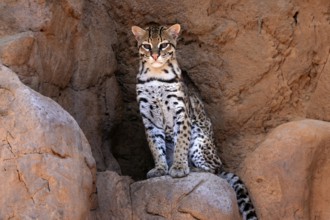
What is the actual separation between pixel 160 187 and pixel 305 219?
1.50m

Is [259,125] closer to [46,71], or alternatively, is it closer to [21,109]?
[46,71]

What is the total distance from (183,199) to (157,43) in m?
1.76

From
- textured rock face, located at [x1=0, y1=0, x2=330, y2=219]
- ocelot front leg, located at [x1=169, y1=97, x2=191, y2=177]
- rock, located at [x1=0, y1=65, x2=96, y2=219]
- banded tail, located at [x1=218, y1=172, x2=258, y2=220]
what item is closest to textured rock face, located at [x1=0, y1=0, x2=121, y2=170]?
textured rock face, located at [x1=0, y1=0, x2=330, y2=219]

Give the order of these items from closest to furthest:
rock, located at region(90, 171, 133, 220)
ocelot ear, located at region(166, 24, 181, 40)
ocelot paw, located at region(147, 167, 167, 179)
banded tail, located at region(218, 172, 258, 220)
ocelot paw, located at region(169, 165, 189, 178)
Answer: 1. rock, located at region(90, 171, 133, 220)
2. ocelot paw, located at region(169, 165, 189, 178)
3. banded tail, located at region(218, 172, 258, 220)
4. ocelot paw, located at region(147, 167, 167, 179)
5. ocelot ear, located at region(166, 24, 181, 40)

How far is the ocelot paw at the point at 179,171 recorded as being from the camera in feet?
21.9

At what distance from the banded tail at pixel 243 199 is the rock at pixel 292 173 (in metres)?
0.08

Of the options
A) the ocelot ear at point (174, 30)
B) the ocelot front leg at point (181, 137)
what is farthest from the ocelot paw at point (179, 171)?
the ocelot ear at point (174, 30)

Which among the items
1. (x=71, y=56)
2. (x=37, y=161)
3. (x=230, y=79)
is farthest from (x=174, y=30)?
(x=37, y=161)

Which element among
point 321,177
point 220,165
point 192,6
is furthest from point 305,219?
point 192,6

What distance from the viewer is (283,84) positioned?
305 inches

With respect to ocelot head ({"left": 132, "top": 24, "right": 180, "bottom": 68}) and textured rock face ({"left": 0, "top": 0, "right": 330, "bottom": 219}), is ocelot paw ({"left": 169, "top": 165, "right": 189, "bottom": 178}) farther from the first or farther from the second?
ocelot head ({"left": 132, "top": 24, "right": 180, "bottom": 68})

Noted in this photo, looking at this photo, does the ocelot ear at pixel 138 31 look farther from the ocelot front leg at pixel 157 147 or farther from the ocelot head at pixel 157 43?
the ocelot front leg at pixel 157 147

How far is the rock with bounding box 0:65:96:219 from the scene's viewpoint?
5.29 m

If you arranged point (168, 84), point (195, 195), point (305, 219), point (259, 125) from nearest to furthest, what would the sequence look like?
point (195, 195) → point (305, 219) → point (168, 84) → point (259, 125)
